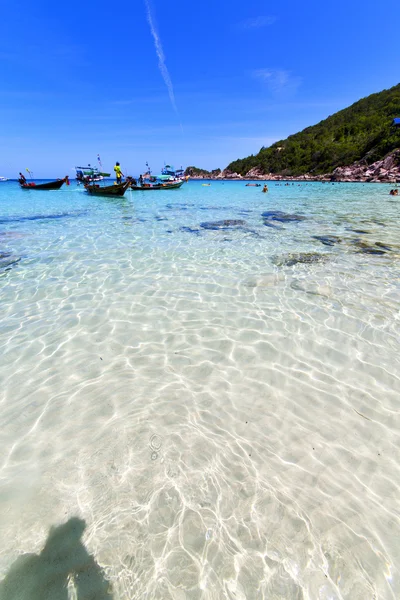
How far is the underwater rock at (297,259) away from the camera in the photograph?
789cm

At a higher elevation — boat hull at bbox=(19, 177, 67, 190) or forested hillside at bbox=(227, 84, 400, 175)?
forested hillside at bbox=(227, 84, 400, 175)

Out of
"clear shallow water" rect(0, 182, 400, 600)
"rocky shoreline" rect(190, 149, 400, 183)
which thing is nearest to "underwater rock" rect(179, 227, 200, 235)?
"clear shallow water" rect(0, 182, 400, 600)

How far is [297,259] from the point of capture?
8.21 meters

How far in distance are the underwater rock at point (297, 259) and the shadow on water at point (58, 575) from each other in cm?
727

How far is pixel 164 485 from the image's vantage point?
227 cm

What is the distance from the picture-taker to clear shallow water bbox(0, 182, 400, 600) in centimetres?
179

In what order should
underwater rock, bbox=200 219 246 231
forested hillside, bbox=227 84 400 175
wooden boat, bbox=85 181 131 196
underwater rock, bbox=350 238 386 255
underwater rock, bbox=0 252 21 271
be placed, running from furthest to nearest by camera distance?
forested hillside, bbox=227 84 400 175 → wooden boat, bbox=85 181 131 196 → underwater rock, bbox=200 219 246 231 → underwater rock, bbox=350 238 386 255 → underwater rock, bbox=0 252 21 271

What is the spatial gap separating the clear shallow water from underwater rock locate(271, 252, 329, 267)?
1.61 m

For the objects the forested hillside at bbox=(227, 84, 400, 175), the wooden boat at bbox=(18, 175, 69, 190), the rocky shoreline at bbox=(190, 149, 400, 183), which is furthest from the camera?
the forested hillside at bbox=(227, 84, 400, 175)

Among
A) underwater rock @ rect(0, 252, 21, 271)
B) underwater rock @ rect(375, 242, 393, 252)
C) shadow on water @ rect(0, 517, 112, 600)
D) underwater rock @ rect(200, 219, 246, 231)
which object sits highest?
underwater rock @ rect(0, 252, 21, 271)

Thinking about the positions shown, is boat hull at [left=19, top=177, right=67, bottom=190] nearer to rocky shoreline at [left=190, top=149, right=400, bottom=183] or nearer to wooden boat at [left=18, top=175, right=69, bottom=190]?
wooden boat at [left=18, top=175, right=69, bottom=190]

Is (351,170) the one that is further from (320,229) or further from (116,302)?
(116,302)

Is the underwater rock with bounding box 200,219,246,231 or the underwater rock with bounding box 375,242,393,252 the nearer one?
the underwater rock with bounding box 375,242,393,252

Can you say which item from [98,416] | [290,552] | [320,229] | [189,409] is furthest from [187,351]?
[320,229]
